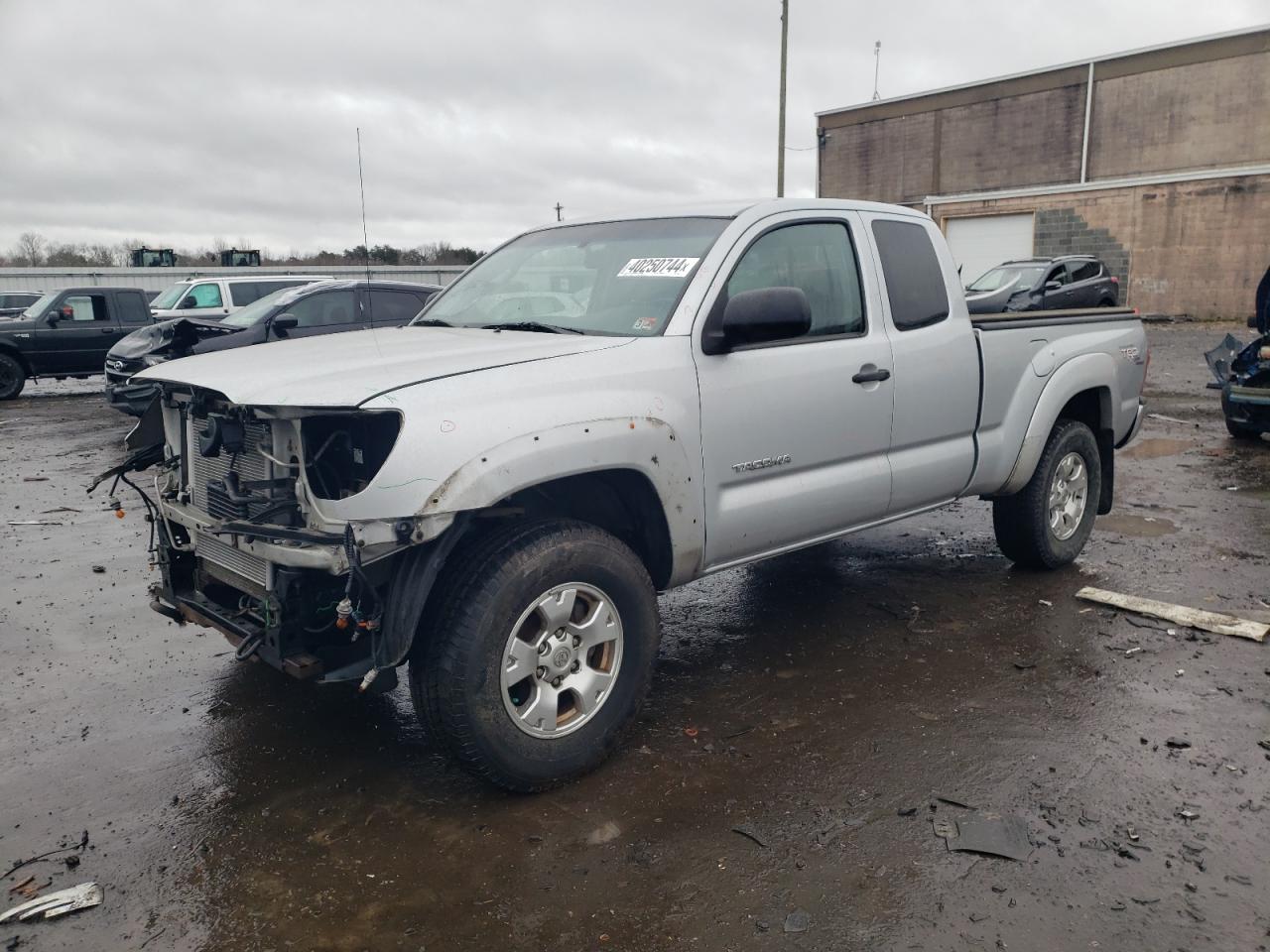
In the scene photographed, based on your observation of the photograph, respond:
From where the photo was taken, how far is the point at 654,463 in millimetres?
3375

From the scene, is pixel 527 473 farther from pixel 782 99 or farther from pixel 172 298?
pixel 782 99

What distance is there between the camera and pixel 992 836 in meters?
2.98

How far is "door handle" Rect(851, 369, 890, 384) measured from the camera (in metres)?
4.12

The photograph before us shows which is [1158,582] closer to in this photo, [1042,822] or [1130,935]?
[1042,822]

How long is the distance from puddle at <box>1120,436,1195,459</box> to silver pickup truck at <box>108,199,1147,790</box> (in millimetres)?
5135

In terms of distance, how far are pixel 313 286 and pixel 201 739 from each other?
9233 mm

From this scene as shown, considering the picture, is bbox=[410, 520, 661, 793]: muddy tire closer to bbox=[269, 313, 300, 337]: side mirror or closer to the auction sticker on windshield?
the auction sticker on windshield

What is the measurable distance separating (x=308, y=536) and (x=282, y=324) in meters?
9.23

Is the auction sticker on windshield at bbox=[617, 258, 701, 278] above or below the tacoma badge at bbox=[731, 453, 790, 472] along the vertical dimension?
above

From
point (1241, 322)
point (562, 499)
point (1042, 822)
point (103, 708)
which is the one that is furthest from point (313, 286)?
point (1241, 322)

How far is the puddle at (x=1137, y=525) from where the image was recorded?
641 cm

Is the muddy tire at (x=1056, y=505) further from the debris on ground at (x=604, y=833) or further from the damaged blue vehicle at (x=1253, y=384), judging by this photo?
the damaged blue vehicle at (x=1253, y=384)

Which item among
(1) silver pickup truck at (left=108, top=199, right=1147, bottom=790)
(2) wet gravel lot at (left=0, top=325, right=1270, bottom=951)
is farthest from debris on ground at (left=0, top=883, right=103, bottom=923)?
(1) silver pickup truck at (left=108, top=199, right=1147, bottom=790)

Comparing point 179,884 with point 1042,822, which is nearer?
point 179,884
